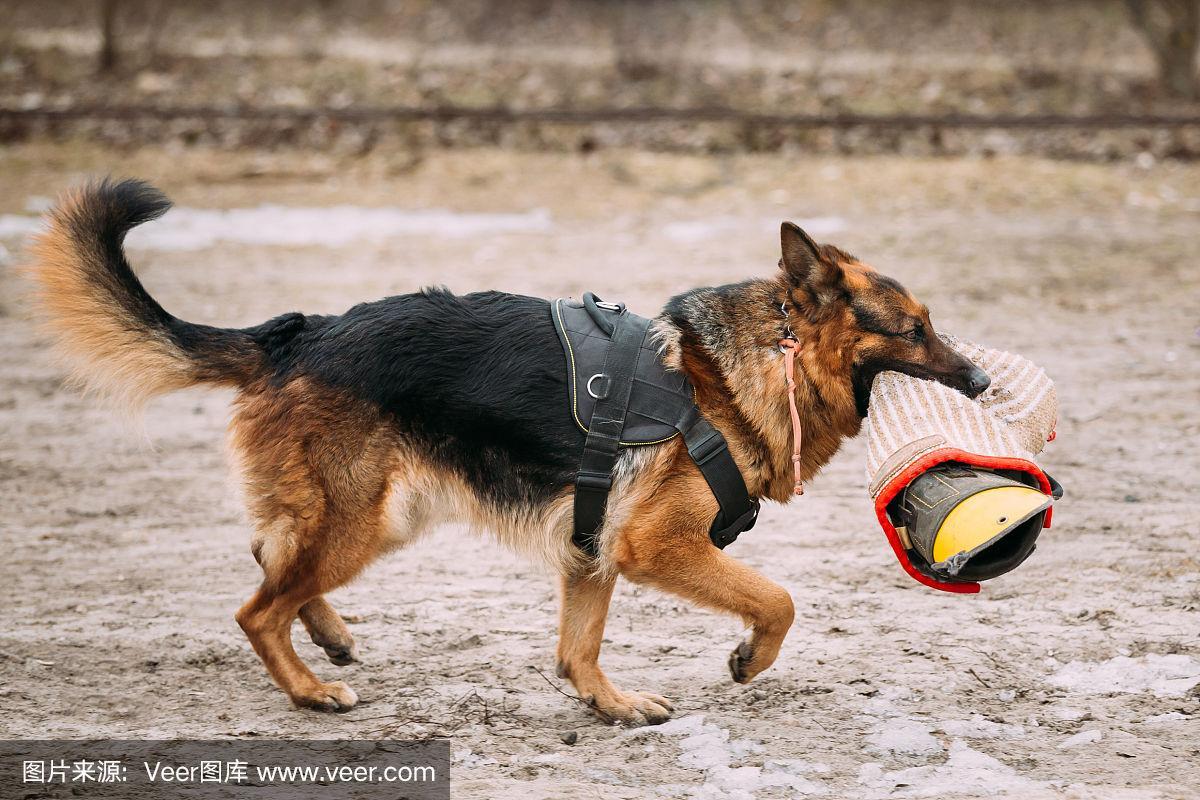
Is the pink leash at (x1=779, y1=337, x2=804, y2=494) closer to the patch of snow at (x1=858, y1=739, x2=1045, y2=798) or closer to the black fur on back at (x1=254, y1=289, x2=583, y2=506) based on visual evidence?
the black fur on back at (x1=254, y1=289, x2=583, y2=506)

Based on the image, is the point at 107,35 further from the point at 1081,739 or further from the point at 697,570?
the point at 1081,739

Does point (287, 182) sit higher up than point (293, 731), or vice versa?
point (287, 182)

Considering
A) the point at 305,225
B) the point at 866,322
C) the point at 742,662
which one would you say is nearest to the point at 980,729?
the point at 742,662

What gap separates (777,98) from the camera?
45.2 ft

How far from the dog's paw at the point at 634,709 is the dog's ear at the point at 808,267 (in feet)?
4.91

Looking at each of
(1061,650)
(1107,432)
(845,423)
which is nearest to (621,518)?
(845,423)

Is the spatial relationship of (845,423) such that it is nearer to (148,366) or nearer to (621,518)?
(621,518)

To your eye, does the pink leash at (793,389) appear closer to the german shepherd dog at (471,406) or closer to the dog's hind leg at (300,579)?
the german shepherd dog at (471,406)

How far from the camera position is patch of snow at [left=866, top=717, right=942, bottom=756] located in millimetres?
3641

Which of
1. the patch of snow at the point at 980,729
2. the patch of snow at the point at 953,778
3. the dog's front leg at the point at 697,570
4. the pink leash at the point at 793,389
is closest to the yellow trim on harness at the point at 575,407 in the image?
the dog's front leg at the point at 697,570

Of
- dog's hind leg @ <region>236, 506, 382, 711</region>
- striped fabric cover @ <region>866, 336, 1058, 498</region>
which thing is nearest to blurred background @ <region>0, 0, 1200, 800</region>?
dog's hind leg @ <region>236, 506, 382, 711</region>

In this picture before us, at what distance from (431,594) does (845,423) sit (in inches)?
76.7

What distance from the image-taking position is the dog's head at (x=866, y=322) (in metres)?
3.79

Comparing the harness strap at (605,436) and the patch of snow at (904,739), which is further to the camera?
the harness strap at (605,436)
